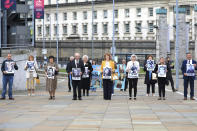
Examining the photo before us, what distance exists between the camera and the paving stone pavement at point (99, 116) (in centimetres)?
1332

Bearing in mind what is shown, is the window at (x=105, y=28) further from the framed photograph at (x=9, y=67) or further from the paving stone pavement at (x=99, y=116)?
the paving stone pavement at (x=99, y=116)

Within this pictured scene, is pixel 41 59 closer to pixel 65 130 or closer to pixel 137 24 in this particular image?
pixel 137 24

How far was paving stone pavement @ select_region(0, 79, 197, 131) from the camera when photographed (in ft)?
43.7

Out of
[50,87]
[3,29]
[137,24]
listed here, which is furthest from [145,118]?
[137,24]

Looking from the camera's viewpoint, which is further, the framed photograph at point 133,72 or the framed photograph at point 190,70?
the framed photograph at point 133,72

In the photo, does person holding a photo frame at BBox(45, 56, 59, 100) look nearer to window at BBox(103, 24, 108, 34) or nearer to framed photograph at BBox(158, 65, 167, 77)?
framed photograph at BBox(158, 65, 167, 77)

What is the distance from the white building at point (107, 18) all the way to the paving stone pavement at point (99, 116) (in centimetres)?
8042

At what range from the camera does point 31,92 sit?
83.1 ft

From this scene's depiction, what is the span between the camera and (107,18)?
374ft

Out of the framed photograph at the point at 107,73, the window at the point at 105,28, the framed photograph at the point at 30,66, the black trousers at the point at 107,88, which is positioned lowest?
the black trousers at the point at 107,88

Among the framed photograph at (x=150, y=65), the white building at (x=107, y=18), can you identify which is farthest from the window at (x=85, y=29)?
the framed photograph at (x=150, y=65)

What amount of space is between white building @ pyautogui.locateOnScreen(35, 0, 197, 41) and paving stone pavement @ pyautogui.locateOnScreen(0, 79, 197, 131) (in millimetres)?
80421

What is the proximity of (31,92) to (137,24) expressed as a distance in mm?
86363

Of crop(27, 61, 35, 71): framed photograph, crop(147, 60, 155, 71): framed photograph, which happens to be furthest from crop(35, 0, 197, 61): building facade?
crop(27, 61, 35, 71): framed photograph
